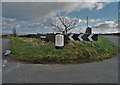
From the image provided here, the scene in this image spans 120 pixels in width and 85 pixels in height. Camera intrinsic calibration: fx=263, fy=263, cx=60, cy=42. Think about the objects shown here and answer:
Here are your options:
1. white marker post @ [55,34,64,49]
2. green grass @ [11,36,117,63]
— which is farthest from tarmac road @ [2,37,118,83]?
white marker post @ [55,34,64,49]

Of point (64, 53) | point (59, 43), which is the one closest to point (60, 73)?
point (64, 53)

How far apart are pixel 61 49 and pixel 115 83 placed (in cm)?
616

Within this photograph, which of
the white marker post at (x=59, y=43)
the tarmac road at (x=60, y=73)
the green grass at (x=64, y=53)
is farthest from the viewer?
the white marker post at (x=59, y=43)

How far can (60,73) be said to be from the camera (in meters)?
10.2

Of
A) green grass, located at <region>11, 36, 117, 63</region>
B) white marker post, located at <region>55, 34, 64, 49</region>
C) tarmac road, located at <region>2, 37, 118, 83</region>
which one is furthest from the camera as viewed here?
white marker post, located at <region>55, 34, 64, 49</region>

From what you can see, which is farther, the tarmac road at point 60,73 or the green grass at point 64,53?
the green grass at point 64,53

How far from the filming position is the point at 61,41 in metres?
14.8

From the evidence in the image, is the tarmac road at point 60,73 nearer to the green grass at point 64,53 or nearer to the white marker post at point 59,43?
the green grass at point 64,53

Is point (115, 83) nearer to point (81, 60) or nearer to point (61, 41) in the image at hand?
point (81, 60)

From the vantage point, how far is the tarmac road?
29.8 ft

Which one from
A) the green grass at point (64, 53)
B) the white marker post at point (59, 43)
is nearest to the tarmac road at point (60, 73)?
the green grass at point (64, 53)

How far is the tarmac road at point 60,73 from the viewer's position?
9070mm

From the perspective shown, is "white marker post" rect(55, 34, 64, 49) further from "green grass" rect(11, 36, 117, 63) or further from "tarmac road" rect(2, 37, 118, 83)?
"tarmac road" rect(2, 37, 118, 83)

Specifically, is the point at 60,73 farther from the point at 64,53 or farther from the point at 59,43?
the point at 59,43
